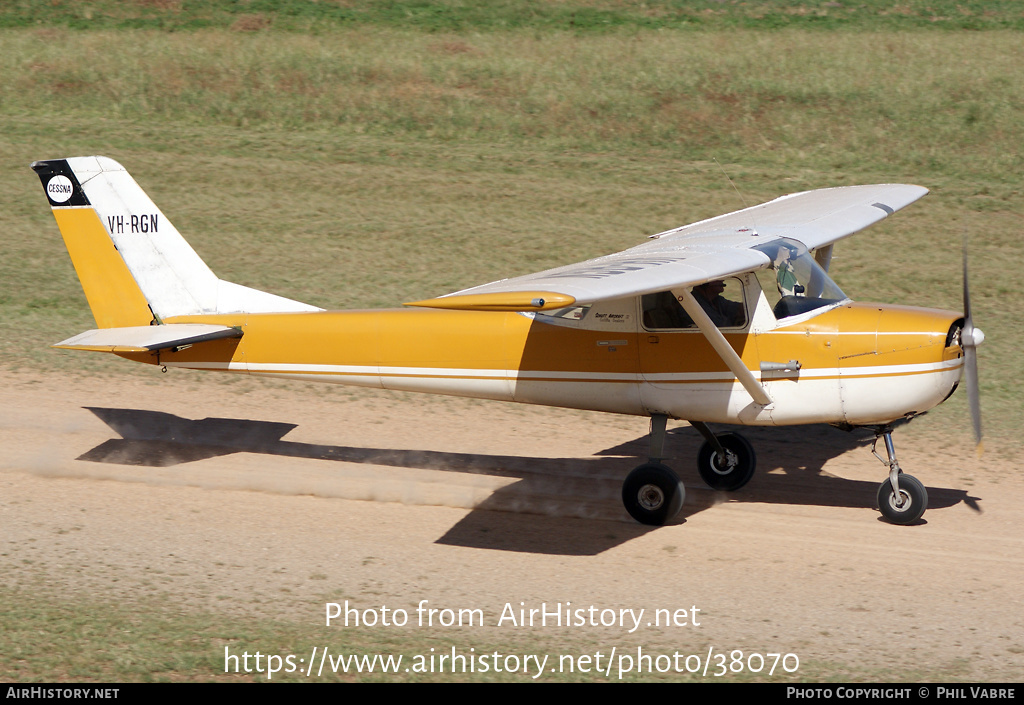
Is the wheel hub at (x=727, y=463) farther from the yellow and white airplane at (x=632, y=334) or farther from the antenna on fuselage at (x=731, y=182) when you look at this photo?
the antenna on fuselage at (x=731, y=182)

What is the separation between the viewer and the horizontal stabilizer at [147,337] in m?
11.7

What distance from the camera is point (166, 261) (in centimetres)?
1266

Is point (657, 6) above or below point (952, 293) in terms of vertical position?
above

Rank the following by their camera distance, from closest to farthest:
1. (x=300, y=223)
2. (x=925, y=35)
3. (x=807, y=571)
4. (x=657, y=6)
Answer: (x=807, y=571)
(x=300, y=223)
(x=925, y=35)
(x=657, y=6)

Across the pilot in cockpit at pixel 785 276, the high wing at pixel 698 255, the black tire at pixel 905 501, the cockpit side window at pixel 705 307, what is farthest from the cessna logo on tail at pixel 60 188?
the black tire at pixel 905 501

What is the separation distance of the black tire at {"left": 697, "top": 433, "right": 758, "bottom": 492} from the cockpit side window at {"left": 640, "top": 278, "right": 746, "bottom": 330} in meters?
1.89

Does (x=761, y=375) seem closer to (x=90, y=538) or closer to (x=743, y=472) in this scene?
(x=743, y=472)

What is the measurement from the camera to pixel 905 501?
36.1ft

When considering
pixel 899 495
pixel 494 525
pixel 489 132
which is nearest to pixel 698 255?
pixel 899 495

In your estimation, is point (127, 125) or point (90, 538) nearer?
point (90, 538)

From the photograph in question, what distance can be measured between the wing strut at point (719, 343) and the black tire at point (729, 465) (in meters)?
1.70

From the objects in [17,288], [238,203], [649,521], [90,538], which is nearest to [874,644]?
[649,521]

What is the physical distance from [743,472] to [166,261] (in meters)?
7.05

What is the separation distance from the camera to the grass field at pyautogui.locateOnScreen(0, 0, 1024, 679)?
19875mm
